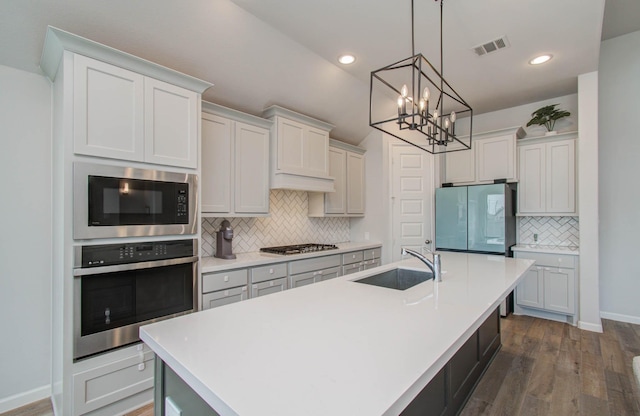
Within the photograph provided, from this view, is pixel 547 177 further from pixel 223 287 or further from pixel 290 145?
pixel 223 287

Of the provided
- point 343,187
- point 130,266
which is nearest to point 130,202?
point 130,266

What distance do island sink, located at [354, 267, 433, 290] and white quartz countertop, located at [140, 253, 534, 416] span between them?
0.46 meters

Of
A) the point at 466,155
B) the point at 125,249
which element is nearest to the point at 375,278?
the point at 125,249

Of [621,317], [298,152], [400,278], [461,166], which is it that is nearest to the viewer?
[400,278]

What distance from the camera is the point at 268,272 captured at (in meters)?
2.98

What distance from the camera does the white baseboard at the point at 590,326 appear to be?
340 cm

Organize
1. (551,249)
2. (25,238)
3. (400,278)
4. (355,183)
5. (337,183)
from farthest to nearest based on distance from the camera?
(355,183)
(337,183)
(551,249)
(400,278)
(25,238)

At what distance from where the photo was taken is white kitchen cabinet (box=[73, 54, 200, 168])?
1.86 meters

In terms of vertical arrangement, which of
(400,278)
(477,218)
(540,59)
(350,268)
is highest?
(540,59)

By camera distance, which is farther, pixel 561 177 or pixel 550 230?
pixel 550 230

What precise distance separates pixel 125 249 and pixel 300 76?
7.67 ft

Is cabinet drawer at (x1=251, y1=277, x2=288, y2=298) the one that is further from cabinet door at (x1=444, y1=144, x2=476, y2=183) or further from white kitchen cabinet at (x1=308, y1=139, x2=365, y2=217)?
cabinet door at (x1=444, y1=144, x2=476, y2=183)

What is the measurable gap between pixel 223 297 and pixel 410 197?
310 centimetres

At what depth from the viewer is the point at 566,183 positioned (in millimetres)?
3801
